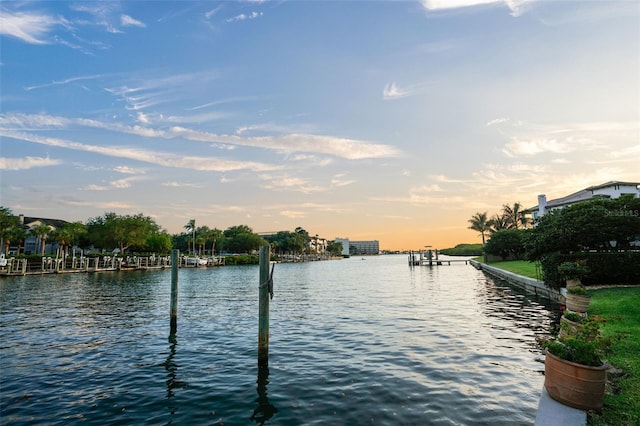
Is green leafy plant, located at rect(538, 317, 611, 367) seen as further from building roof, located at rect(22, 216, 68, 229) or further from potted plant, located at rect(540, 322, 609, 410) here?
building roof, located at rect(22, 216, 68, 229)

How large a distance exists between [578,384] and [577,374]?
16 cm

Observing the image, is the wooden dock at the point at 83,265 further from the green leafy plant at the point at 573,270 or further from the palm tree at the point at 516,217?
the palm tree at the point at 516,217

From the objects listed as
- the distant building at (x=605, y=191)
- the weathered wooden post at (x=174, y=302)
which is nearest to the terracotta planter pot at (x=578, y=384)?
the weathered wooden post at (x=174, y=302)

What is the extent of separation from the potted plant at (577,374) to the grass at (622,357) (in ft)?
0.99

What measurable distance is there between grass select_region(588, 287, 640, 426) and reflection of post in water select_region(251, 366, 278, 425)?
19.2ft

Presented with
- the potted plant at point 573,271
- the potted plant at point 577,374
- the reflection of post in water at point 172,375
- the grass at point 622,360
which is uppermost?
the potted plant at point 573,271

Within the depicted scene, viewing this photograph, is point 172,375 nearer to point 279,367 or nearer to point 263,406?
point 279,367

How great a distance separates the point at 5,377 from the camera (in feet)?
34.9

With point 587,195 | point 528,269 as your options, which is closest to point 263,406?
point 528,269

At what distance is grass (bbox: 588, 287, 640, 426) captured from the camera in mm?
6084

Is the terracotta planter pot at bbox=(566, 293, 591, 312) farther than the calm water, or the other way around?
the terracotta planter pot at bbox=(566, 293, 591, 312)

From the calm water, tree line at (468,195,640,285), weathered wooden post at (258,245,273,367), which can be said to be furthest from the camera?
tree line at (468,195,640,285)

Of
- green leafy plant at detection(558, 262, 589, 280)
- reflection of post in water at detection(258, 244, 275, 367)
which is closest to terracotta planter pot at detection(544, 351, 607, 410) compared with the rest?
reflection of post in water at detection(258, 244, 275, 367)

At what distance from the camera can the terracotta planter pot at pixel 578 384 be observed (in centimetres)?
636
